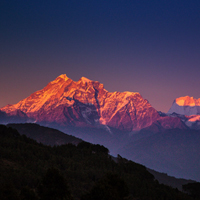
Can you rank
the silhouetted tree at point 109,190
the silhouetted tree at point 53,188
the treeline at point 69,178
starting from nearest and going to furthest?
the silhouetted tree at point 53,188 → the treeline at point 69,178 → the silhouetted tree at point 109,190

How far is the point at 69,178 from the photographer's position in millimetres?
136375

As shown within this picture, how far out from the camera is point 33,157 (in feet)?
518

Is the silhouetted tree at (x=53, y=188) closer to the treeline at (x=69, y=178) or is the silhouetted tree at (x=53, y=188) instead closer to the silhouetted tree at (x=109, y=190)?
the treeline at (x=69, y=178)

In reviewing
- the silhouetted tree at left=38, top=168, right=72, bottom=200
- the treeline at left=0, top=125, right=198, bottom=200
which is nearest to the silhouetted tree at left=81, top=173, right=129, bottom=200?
the treeline at left=0, top=125, right=198, bottom=200

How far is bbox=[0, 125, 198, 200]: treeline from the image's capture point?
258 ft

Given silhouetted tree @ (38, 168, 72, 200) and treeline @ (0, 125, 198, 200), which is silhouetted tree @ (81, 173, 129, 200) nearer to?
treeline @ (0, 125, 198, 200)

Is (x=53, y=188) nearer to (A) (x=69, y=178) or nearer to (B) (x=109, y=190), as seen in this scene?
(B) (x=109, y=190)

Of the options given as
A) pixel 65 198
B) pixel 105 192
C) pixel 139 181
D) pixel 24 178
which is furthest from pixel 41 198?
pixel 139 181

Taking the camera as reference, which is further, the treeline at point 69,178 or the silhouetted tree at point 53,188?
the treeline at point 69,178

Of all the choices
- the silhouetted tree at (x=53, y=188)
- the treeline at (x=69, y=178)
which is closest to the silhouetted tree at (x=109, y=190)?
the treeline at (x=69, y=178)

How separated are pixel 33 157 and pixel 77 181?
30.4 metres

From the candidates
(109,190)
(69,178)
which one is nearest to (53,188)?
(109,190)

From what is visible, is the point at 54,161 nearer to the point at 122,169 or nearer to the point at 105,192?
the point at 122,169

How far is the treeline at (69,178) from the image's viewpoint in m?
78.6
